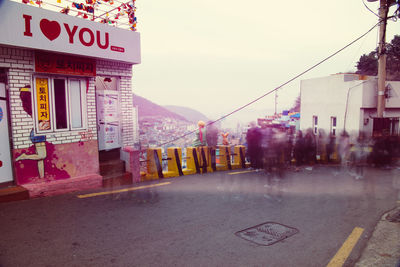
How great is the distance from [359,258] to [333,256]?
0.36 m

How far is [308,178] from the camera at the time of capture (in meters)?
9.43

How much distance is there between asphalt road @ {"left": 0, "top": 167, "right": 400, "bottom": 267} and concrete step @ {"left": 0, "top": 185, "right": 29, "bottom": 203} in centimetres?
16

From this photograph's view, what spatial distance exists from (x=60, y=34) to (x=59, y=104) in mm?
1781

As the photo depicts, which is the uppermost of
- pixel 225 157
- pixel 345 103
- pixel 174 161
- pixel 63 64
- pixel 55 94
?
pixel 63 64

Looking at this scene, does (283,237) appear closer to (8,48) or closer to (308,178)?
(308,178)

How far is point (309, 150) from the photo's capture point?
12.9 m

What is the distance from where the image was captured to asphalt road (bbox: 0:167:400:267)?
3.85 metres

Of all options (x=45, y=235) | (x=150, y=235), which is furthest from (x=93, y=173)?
(x=150, y=235)

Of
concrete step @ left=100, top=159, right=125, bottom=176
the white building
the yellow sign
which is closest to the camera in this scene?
the yellow sign

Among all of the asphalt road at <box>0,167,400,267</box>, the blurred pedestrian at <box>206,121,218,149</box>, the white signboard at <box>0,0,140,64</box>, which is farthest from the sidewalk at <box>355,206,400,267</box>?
the white signboard at <box>0,0,140,64</box>

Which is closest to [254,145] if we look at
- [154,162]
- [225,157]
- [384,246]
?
[225,157]

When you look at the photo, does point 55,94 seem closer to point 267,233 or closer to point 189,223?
point 189,223

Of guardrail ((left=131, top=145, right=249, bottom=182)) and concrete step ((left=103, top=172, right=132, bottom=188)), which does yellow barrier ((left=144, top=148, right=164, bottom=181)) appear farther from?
concrete step ((left=103, top=172, right=132, bottom=188))

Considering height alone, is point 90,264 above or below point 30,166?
below
